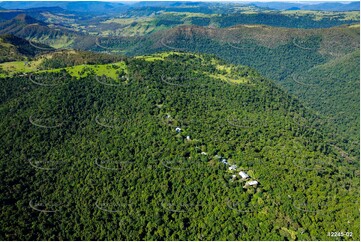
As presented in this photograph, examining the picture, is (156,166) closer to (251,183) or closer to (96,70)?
(251,183)

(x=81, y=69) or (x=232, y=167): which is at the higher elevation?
(x=81, y=69)

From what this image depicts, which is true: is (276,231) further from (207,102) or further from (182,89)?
(182,89)

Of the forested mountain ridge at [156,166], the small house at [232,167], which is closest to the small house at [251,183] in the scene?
the forested mountain ridge at [156,166]

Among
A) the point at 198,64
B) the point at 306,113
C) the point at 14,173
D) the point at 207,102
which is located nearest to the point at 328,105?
the point at 306,113

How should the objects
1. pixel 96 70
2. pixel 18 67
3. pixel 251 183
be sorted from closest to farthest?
1. pixel 251 183
2. pixel 96 70
3. pixel 18 67

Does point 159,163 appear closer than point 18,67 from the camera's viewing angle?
Yes

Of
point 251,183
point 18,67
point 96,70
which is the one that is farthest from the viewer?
point 18,67

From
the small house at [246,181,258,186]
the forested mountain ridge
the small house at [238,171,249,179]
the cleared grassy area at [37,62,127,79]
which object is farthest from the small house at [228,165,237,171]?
the cleared grassy area at [37,62,127,79]

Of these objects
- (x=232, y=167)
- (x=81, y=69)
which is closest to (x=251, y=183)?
(x=232, y=167)

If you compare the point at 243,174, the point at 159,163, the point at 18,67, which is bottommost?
the point at 243,174
